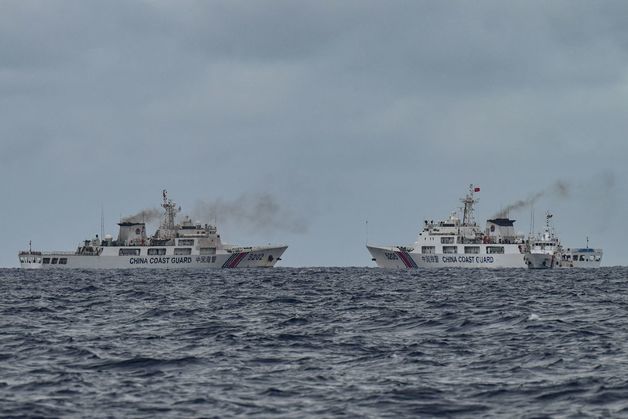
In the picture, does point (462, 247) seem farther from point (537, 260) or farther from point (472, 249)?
point (537, 260)

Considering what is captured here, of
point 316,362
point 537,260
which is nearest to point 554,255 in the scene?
point 537,260

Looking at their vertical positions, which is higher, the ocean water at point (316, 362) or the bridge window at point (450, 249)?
the bridge window at point (450, 249)

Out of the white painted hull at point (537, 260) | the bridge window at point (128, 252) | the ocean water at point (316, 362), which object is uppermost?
the bridge window at point (128, 252)

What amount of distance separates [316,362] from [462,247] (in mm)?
143405

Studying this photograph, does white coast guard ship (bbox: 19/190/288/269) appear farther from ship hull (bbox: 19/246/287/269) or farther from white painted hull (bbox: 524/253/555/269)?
white painted hull (bbox: 524/253/555/269)

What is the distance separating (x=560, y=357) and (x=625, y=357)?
1830 millimetres

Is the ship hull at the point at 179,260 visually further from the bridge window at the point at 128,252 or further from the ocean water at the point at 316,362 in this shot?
the ocean water at the point at 316,362

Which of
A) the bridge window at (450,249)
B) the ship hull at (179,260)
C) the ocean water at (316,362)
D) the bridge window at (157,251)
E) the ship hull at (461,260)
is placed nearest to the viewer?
the ocean water at (316,362)

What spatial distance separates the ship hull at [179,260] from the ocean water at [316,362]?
404ft

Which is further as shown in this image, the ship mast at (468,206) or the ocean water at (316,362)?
the ship mast at (468,206)

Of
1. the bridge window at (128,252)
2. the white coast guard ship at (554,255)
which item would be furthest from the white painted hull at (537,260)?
the bridge window at (128,252)

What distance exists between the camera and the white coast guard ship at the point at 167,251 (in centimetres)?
17088

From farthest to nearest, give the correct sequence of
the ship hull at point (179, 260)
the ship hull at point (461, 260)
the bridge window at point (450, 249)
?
1. the ship hull at point (179, 260)
2. the bridge window at point (450, 249)
3. the ship hull at point (461, 260)

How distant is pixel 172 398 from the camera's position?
21.3 metres
